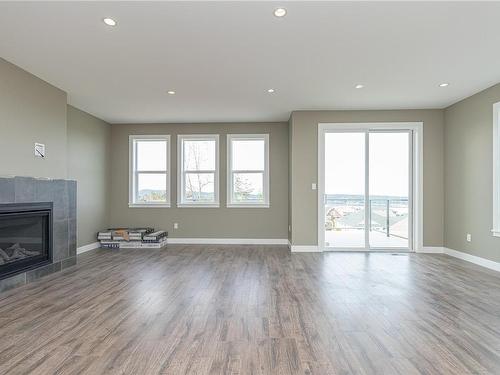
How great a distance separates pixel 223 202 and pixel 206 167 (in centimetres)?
89

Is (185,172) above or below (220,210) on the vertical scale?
above

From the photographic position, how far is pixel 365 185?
566cm

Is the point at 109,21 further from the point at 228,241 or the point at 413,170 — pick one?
the point at 413,170

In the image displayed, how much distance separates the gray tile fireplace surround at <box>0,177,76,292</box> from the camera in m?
3.50

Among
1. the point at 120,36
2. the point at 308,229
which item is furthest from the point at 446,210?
the point at 120,36

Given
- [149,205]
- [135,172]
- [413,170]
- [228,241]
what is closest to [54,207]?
[149,205]

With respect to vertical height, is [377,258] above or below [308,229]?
below

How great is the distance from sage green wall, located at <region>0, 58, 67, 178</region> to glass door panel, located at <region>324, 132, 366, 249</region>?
4.56m

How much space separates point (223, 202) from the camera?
21.7 ft

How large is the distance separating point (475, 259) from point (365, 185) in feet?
6.78

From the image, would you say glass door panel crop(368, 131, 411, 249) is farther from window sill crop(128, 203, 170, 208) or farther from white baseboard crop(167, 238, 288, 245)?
window sill crop(128, 203, 170, 208)

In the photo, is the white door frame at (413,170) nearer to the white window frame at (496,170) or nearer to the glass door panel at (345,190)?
the glass door panel at (345,190)

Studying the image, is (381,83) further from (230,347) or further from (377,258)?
(230,347)

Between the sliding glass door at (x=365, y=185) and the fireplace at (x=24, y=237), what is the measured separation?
456 cm
